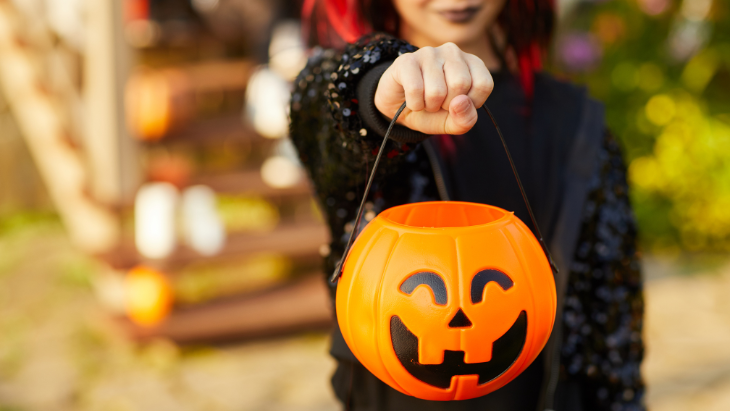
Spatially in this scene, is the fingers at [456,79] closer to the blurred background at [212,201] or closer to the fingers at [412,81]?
the fingers at [412,81]

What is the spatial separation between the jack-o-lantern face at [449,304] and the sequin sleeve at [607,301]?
0.45m

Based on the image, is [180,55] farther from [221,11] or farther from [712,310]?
[712,310]

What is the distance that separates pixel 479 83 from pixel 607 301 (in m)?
0.77

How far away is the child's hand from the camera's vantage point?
0.73 m

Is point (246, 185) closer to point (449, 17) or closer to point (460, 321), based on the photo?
point (449, 17)

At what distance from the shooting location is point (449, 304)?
0.79 metres

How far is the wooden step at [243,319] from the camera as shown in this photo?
3.52 meters

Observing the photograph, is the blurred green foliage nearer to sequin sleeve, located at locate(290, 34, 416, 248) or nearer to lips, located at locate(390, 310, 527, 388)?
sequin sleeve, located at locate(290, 34, 416, 248)

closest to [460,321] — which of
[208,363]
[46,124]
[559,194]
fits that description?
[559,194]

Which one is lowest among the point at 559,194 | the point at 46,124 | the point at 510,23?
the point at 46,124

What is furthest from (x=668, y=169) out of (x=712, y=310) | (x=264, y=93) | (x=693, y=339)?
(x=264, y=93)

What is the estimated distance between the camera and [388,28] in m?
1.31

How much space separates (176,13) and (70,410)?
12.2 ft

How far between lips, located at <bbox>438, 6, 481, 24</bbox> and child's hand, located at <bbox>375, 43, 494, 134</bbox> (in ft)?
1.30
